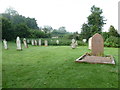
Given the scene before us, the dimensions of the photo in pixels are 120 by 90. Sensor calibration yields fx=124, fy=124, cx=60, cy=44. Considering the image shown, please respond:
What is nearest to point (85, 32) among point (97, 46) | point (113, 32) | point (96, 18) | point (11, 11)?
point (96, 18)

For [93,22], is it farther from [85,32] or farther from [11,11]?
[11,11]

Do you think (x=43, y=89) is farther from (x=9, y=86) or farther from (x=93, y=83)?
(x=93, y=83)

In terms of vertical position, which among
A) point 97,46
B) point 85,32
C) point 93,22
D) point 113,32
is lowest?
point 97,46

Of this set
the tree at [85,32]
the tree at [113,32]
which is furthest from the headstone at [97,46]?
the tree at [85,32]

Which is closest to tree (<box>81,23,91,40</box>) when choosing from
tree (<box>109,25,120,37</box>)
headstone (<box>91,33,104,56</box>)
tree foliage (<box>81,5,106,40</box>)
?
tree foliage (<box>81,5,106,40</box>)

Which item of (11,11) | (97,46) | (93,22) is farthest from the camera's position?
(11,11)

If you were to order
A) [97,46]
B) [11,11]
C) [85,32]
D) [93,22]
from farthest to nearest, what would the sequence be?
1. [11,11]
2. [93,22]
3. [85,32]
4. [97,46]

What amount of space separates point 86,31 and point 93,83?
28.7m

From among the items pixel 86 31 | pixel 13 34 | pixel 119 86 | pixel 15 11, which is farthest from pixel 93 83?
pixel 15 11

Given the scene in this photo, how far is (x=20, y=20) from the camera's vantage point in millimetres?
38688

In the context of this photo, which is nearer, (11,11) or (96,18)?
(96,18)

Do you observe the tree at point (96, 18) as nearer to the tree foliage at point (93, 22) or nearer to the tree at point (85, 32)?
the tree foliage at point (93, 22)

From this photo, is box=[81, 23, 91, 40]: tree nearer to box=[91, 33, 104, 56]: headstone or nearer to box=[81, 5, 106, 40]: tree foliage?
box=[81, 5, 106, 40]: tree foliage

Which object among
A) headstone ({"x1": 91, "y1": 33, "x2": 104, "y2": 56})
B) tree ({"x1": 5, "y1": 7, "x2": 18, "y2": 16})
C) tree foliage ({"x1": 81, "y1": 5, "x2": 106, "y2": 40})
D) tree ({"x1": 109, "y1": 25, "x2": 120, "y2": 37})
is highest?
tree ({"x1": 5, "y1": 7, "x2": 18, "y2": 16})
